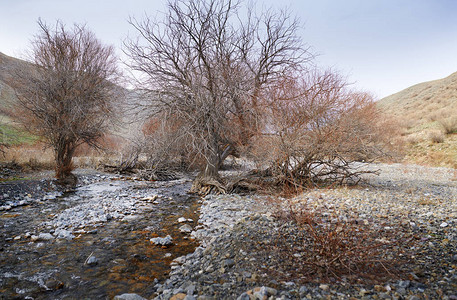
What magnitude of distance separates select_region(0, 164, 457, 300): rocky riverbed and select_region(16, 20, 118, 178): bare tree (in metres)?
5.11

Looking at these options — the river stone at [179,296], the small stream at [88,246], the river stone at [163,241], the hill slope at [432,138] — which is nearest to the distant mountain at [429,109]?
the hill slope at [432,138]

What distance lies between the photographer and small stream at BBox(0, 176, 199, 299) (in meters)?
3.19

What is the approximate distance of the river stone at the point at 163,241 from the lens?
4594 millimetres

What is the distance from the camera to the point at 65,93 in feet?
34.1

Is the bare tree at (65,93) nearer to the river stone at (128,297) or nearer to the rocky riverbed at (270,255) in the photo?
the rocky riverbed at (270,255)

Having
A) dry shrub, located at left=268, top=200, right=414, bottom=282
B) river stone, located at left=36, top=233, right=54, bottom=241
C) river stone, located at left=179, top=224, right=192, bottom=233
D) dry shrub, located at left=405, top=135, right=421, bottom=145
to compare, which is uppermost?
dry shrub, located at left=405, top=135, right=421, bottom=145

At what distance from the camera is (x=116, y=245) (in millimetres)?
4539

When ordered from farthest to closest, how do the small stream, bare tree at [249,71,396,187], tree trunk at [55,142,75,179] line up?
tree trunk at [55,142,75,179] < bare tree at [249,71,396,187] < the small stream

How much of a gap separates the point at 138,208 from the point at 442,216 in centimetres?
737

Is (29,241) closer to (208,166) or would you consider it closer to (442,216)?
(208,166)

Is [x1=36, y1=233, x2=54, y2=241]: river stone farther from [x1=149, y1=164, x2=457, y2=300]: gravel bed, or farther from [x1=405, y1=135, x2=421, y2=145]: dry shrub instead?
[x1=405, y1=135, x2=421, y2=145]: dry shrub

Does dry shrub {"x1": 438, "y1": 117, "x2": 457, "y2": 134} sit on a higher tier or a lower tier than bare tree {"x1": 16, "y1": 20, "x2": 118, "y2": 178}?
lower

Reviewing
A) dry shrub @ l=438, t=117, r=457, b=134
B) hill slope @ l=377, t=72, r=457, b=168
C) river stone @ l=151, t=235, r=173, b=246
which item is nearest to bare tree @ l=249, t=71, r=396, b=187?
river stone @ l=151, t=235, r=173, b=246

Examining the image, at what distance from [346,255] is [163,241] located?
335 centimetres
